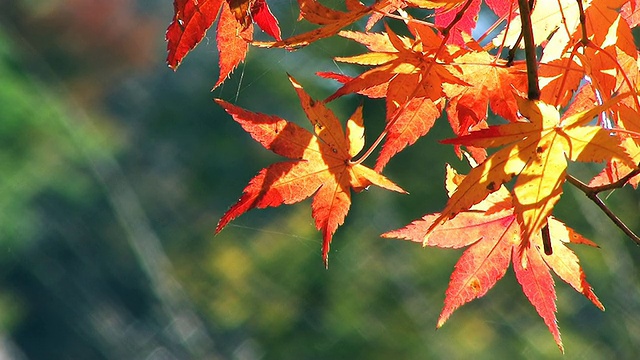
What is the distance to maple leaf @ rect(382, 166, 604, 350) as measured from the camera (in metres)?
0.47

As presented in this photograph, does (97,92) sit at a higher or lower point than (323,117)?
lower

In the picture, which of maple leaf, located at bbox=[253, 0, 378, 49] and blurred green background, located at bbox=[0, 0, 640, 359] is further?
blurred green background, located at bbox=[0, 0, 640, 359]

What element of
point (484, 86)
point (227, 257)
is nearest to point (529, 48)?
point (484, 86)

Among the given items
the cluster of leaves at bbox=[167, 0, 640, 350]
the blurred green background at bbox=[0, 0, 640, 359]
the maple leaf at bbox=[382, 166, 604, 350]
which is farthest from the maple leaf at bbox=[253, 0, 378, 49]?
the blurred green background at bbox=[0, 0, 640, 359]

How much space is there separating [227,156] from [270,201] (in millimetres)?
2264

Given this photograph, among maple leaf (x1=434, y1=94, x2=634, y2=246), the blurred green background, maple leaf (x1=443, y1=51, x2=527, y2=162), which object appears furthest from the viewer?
the blurred green background

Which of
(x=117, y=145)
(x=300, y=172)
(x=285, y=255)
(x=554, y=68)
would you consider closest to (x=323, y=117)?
(x=300, y=172)

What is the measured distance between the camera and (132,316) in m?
2.54

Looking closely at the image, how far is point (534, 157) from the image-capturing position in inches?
14.8

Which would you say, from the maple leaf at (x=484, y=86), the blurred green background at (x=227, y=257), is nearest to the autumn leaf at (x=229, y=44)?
the maple leaf at (x=484, y=86)

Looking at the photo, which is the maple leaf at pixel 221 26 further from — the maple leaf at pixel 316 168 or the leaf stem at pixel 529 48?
the leaf stem at pixel 529 48

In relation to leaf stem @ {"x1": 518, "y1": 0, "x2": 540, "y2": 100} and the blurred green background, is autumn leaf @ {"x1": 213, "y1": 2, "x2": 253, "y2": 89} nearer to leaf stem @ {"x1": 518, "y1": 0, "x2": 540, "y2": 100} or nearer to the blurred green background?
leaf stem @ {"x1": 518, "y1": 0, "x2": 540, "y2": 100}

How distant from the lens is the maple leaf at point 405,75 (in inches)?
16.9

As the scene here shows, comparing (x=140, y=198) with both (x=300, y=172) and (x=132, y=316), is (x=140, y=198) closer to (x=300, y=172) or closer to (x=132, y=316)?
(x=132, y=316)
